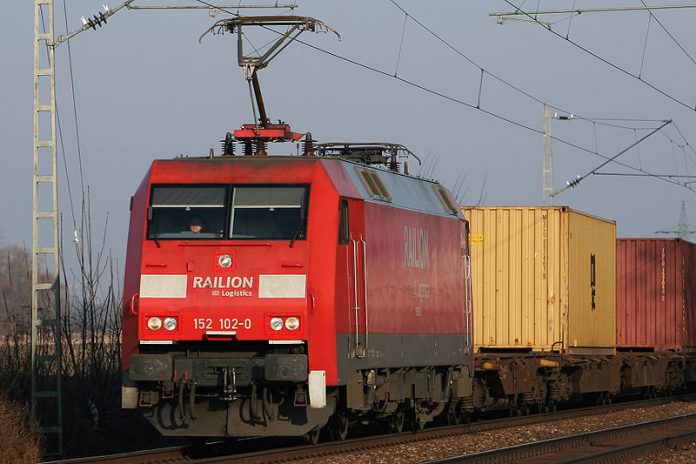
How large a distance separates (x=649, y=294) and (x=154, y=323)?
18495mm

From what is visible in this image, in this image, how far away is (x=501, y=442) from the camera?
19188 millimetres

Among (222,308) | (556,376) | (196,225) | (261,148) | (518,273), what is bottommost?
(556,376)

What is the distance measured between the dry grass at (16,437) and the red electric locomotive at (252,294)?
1394 mm

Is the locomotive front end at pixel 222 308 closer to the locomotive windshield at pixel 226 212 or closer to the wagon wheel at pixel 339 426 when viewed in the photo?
the locomotive windshield at pixel 226 212

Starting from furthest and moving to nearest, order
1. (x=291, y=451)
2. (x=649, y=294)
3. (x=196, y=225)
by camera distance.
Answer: (x=649, y=294), (x=291, y=451), (x=196, y=225)

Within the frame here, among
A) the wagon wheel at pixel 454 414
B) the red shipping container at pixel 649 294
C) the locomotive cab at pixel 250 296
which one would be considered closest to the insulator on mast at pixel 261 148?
the locomotive cab at pixel 250 296

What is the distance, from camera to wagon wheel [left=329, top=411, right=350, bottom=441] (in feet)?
57.1

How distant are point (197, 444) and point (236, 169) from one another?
3.72 m

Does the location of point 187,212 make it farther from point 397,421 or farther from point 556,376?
point 556,376

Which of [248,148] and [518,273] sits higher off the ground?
[248,148]

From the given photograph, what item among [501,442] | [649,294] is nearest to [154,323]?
[501,442]

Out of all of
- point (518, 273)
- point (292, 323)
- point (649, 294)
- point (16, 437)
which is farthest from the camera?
point (649, 294)

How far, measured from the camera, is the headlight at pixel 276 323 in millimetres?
14875

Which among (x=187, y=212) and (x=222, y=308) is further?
(x=187, y=212)
